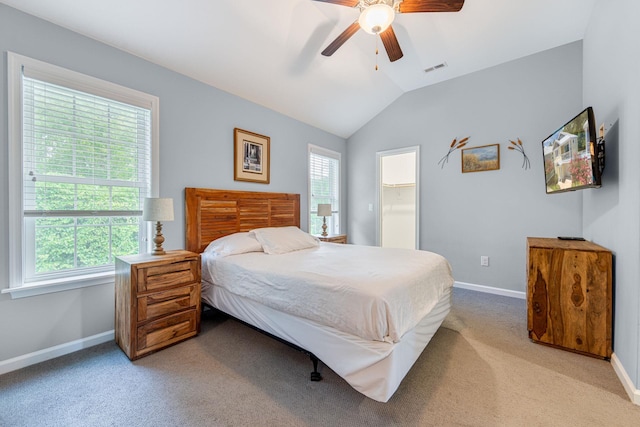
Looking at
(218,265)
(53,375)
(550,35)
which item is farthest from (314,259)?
(550,35)

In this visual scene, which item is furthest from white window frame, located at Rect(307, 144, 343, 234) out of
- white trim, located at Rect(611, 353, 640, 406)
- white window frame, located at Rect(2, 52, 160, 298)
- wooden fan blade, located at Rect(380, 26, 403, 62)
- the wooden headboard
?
white trim, located at Rect(611, 353, 640, 406)

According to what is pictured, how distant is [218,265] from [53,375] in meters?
1.29

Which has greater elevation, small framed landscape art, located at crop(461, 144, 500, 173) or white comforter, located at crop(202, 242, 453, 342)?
small framed landscape art, located at crop(461, 144, 500, 173)

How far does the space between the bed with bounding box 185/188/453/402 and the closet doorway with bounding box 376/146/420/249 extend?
2.16 meters

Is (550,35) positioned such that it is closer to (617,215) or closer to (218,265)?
(617,215)

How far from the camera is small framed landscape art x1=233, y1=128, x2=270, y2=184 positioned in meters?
3.29

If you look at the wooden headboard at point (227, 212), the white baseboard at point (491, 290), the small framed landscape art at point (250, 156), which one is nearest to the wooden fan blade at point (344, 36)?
the small framed landscape art at point (250, 156)

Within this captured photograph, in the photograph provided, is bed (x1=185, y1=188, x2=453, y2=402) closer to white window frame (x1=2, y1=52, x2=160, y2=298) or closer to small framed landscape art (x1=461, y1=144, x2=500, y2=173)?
white window frame (x1=2, y1=52, x2=160, y2=298)

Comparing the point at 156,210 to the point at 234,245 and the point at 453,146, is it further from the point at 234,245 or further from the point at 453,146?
the point at 453,146

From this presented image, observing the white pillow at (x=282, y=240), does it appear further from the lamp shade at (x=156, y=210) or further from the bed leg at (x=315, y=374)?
the bed leg at (x=315, y=374)

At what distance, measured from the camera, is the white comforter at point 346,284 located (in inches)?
59.7

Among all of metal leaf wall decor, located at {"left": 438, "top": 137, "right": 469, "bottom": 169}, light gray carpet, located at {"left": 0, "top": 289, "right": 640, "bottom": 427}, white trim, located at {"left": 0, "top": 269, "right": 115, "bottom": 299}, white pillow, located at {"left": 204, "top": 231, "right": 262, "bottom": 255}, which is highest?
metal leaf wall decor, located at {"left": 438, "top": 137, "right": 469, "bottom": 169}

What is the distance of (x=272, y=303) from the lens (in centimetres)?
198

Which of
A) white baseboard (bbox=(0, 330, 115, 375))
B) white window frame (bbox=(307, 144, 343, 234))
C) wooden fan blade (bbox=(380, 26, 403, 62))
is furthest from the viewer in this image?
white window frame (bbox=(307, 144, 343, 234))
